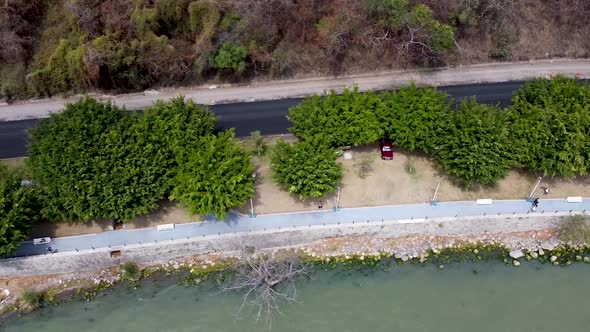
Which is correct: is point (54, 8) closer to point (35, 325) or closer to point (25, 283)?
point (25, 283)

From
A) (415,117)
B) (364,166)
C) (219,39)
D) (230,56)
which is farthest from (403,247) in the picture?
(219,39)

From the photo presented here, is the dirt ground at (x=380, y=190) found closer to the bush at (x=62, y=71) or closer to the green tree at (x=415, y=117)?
the green tree at (x=415, y=117)

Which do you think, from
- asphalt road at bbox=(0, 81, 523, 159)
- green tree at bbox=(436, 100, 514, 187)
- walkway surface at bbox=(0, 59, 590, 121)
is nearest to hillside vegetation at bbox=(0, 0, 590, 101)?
walkway surface at bbox=(0, 59, 590, 121)

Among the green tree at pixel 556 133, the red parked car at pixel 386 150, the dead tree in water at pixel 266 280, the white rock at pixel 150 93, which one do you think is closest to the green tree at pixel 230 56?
the white rock at pixel 150 93

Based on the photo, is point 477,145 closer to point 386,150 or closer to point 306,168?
point 386,150

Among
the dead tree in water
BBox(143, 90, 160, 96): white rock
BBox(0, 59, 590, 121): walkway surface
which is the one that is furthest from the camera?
BBox(143, 90, 160, 96): white rock

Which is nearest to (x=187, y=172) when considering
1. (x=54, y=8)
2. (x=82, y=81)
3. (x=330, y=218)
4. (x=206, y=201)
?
(x=206, y=201)

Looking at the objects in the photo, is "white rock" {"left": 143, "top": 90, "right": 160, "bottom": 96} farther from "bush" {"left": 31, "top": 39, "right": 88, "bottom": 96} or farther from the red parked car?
the red parked car
